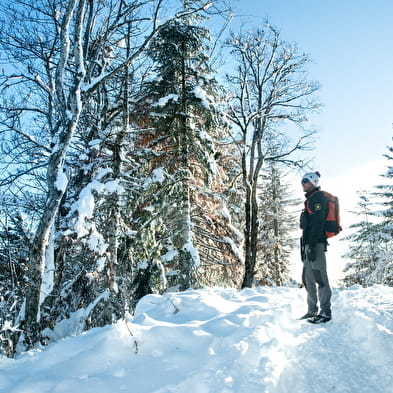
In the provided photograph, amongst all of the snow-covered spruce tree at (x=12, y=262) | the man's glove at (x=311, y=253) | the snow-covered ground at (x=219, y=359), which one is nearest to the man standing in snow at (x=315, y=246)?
the man's glove at (x=311, y=253)

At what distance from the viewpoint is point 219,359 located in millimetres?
3029

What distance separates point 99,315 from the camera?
8.14 meters

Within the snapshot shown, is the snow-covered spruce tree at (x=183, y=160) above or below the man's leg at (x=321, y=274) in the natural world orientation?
above

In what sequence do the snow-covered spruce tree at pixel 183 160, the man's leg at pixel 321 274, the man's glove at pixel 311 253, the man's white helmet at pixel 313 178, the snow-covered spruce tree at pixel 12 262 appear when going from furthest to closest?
the snow-covered spruce tree at pixel 183 160, the snow-covered spruce tree at pixel 12 262, the man's white helmet at pixel 313 178, the man's glove at pixel 311 253, the man's leg at pixel 321 274

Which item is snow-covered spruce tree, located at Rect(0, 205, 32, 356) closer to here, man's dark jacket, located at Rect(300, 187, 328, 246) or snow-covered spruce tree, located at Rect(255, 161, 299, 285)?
man's dark jacket, located at Rect(300, 187, 328, 246)

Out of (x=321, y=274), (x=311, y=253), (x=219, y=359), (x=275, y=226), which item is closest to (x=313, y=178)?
(x=311, y=253)

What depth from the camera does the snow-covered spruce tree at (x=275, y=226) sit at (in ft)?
65.9

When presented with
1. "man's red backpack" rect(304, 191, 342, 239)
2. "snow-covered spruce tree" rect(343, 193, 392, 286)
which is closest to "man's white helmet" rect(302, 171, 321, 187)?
"man's red backpack" rect(304, 191, 342, 239)

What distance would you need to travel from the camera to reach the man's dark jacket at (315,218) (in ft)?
15.8

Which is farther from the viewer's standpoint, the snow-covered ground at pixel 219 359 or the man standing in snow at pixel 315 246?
the man standing in snow at pixel 315 246

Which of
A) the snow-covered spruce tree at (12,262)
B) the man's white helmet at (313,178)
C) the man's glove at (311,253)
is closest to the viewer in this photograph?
the man's glove at (311,253)

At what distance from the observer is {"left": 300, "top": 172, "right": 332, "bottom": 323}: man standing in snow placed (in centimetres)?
477

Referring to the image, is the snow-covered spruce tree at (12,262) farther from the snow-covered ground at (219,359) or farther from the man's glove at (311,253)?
the man's glove at (311,253)

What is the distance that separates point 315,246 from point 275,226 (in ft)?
56.9
